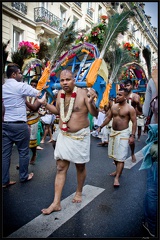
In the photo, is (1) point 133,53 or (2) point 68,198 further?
(1) point 133,53

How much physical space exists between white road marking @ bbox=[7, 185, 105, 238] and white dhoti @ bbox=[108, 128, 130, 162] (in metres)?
1.02

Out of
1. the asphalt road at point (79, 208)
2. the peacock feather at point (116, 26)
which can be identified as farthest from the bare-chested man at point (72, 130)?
the peacock feather at point (116, 26)

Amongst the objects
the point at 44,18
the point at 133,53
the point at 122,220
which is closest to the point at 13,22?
the point at 44,18

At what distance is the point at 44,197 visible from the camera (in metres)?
3.19

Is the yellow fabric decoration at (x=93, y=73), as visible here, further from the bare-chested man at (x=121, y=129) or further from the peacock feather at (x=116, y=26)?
the bare-chested man at (x=121, y=129)

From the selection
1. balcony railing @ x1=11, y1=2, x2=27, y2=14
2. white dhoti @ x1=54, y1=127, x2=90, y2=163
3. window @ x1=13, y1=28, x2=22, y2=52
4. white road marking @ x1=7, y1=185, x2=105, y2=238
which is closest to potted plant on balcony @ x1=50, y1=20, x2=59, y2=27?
balcony railing @ x1=11, y1=2, x2=27, y2=14

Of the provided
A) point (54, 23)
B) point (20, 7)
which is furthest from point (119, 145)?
point (54, 23)

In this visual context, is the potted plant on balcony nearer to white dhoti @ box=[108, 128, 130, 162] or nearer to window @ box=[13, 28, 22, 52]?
window @ box=[13, 28, 22, 52]

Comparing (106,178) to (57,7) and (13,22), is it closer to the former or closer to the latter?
(13,22)

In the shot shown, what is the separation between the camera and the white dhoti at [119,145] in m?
3.94

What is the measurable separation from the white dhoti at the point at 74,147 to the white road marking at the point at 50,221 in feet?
2.06

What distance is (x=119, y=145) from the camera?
13.2ft

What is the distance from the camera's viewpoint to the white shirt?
136 inches

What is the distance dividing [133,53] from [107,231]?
8.04m
